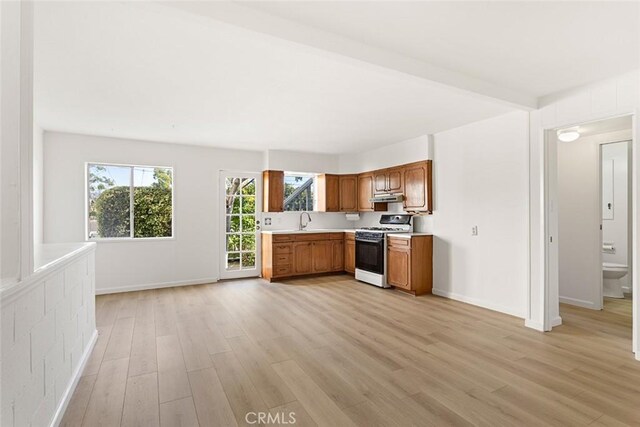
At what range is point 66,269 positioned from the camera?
220 centimetres

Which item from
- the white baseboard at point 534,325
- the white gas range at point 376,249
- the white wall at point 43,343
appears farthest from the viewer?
the white gas range at point 376,249

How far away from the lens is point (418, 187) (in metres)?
5.14

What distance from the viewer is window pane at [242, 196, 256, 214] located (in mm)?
6229

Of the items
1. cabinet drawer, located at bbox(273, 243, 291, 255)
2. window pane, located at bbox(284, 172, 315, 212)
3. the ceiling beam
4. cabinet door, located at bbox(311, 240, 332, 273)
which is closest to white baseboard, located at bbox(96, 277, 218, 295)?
cabinet drawer, located at bbox(273, 243, 291, 255)

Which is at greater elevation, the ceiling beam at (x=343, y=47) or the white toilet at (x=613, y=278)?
the ceiling beam at (x=343, y=47)

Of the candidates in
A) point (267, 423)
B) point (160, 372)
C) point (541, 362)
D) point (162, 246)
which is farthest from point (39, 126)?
point (541, 362)

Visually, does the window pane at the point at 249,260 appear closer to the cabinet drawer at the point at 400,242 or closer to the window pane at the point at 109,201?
the window pane at the point at 109,201

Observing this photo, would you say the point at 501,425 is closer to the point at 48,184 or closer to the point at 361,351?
the point at 361,351

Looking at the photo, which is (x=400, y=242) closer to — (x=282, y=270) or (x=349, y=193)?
(x=349, y=193)

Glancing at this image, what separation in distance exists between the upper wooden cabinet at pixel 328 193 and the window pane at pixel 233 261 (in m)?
1.98

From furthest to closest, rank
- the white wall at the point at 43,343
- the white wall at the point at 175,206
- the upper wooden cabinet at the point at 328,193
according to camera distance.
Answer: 1. the upper wooden cabinet at the point at 328,193
2. the white wall at the point at 175,206
3. the white wall at the point at 43,343

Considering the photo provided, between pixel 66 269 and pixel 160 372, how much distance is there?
3.50 ft

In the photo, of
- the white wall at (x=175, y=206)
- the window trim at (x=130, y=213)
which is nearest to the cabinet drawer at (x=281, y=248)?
the white wall at (x=175, y=206)

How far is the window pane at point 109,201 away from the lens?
5113 mm
